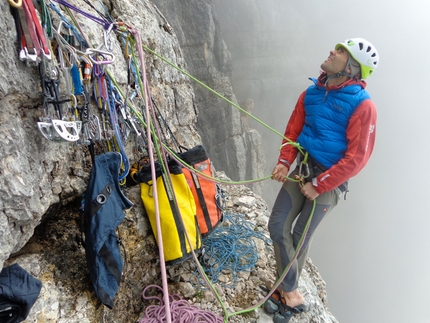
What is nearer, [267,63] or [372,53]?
[372,53]

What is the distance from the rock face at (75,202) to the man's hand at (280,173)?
43.2 inches

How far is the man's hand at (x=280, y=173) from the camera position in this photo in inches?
89.6

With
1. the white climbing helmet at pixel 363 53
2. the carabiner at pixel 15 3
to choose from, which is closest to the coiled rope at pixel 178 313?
the carabiner at pixel 15 3

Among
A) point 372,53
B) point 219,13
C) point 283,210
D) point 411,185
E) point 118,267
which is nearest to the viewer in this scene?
point 118,267

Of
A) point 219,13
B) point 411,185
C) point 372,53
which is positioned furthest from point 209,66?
point 411,185

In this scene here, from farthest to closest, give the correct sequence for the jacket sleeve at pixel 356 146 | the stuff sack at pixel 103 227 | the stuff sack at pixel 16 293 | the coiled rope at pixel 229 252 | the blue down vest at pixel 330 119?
the coiled rope at pixel 229 252, the blue down vest at pixel 330 119, the jacket sleeve at pixel 356 146, the stuff sack at pixel 103 227, the stuff sack at pixel 16 293

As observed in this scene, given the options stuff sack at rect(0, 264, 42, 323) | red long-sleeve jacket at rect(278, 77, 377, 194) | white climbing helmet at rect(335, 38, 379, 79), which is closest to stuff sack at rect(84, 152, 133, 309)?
stuff sack at rect(0, 264, 42, 323)

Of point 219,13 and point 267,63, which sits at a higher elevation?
point 219,13

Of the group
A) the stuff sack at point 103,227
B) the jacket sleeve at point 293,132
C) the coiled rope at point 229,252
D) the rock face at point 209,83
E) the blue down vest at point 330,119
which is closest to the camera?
the stuff sack at point 103,227

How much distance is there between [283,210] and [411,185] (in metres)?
44.9

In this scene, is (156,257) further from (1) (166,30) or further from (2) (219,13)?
(2) (219,13)

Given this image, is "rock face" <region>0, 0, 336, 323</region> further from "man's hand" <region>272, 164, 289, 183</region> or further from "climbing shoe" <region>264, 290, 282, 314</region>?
"man's hand" <region>272, 164, 289, 183</region>

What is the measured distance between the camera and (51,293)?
1599 millimetres

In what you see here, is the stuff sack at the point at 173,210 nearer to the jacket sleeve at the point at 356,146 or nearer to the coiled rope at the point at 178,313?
the coiled rope at the point at 178,313
